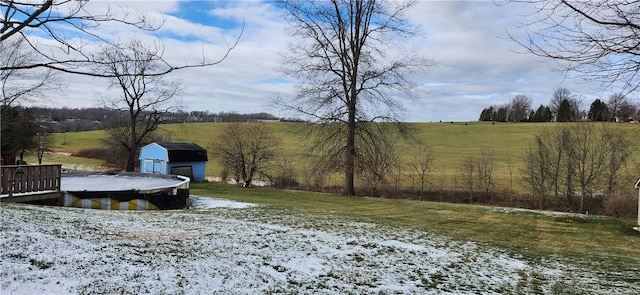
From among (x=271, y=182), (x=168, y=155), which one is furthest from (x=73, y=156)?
(x=271, y=182)

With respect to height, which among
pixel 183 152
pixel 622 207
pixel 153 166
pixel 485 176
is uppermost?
pixel 183 152

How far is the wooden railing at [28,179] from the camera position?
11.0 m

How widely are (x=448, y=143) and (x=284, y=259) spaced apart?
5994cm

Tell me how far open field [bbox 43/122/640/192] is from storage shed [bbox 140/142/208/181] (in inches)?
84.5

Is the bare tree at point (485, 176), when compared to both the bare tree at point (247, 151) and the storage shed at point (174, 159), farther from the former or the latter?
the storage shed at point (174, 159)

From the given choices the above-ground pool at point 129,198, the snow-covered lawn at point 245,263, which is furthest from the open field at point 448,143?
the snow-covered lawn at point 245,263

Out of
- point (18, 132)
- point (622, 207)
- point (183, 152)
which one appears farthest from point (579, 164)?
point (18, 132)

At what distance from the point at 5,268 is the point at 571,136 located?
34668 millimetres

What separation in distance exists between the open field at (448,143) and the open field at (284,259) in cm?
2495

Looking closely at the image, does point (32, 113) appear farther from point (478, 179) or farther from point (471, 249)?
point (471, 249)

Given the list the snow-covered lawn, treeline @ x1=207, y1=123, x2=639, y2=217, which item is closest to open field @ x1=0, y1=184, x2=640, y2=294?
the snow-covered lawn

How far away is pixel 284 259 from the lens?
235 inches

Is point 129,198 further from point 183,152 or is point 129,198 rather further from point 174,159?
point 183,152

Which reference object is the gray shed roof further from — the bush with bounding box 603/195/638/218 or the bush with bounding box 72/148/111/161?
the bush with bounding box 603/195/638/218
